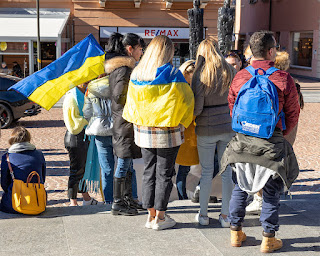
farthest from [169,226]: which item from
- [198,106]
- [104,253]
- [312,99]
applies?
[312,99]

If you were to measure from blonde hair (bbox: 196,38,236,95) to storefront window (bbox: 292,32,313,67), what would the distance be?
30186mm

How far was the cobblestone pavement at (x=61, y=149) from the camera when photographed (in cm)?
716

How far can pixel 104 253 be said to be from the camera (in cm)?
410

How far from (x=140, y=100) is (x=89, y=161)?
171 centimetres

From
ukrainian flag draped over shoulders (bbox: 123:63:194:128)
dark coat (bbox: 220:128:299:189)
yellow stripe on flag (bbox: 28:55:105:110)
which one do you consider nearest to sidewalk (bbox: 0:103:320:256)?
dark coat (bbox: 220:128:299:189)

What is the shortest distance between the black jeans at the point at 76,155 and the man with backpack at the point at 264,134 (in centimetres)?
209

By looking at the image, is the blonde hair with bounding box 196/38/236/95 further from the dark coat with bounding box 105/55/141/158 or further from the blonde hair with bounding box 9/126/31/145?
the blonde hair with bounding box 9/126/31/145

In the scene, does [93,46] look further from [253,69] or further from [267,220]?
[267,220]

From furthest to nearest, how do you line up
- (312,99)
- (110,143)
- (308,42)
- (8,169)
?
(308,42)
(312,99)
(110,143)
(8,169)

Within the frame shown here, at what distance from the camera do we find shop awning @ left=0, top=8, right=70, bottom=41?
21.7 m

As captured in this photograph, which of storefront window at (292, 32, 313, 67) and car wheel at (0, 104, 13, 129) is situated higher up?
storefront window at (292, 32, 313, 67)

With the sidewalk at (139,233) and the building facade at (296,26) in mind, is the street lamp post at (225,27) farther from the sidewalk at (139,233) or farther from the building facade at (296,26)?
the building facade at (296,26)

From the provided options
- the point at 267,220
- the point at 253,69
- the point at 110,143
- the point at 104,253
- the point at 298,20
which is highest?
the point at 298,20

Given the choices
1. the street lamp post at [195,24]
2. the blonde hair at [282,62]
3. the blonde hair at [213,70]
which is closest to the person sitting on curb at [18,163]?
the blonde hair at [213,70]
